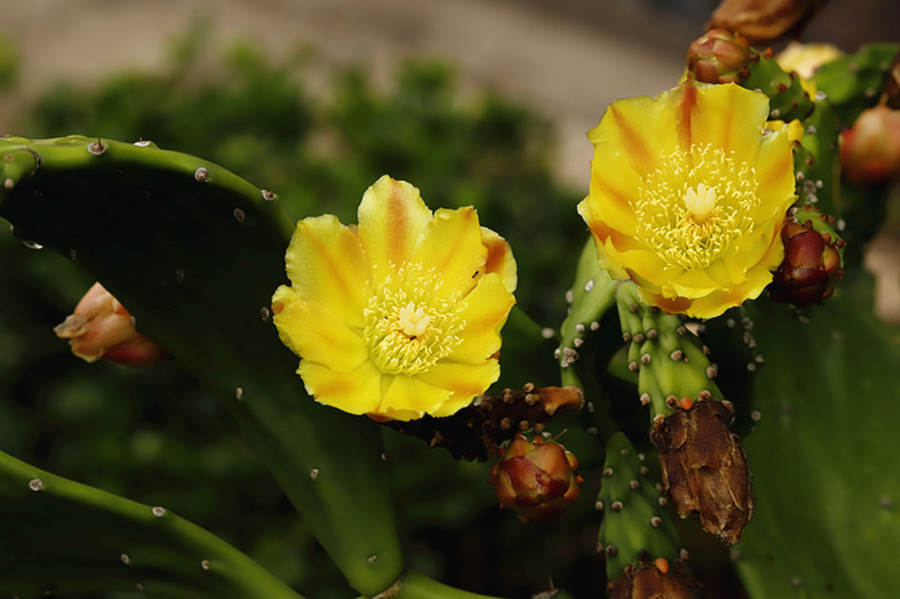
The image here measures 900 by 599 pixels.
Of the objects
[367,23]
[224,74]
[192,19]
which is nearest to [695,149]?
[224,74]

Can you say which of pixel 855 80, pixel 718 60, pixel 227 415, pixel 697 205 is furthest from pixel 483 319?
pixel 227 415

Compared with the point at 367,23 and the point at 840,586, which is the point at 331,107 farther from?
the point at 840,586

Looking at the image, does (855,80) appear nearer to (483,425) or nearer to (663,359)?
(663,359)

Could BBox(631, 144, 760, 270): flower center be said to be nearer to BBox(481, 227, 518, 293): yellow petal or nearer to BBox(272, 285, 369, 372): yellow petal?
BBox(481, 227, 518, 293): yellow petal

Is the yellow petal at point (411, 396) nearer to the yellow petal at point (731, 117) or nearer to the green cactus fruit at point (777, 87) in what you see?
the yellow petal at point (731, 117)

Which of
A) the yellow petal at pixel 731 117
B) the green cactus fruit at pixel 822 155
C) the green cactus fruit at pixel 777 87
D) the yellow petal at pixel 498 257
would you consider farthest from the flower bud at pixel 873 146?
the yellow petal at pixel 498 257

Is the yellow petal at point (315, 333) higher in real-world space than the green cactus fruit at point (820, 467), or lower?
higher
